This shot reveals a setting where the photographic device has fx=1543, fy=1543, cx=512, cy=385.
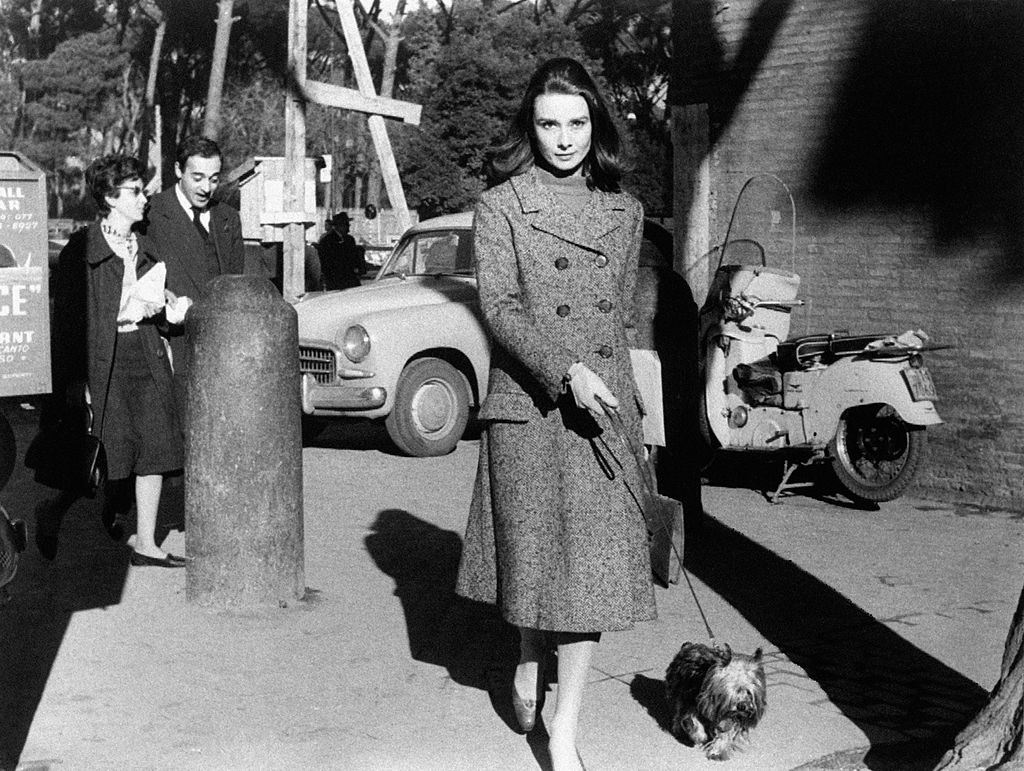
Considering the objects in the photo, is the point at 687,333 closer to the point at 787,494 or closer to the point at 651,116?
the point at 787,494

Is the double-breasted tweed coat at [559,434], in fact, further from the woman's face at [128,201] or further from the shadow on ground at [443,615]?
the woman's face at [128,201]

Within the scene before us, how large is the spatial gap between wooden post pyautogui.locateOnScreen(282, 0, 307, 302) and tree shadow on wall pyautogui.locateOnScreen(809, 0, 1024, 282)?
32.1ft

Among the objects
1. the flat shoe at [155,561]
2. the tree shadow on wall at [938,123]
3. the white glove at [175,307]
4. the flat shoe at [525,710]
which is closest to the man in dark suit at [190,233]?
the white glove at [175,307]

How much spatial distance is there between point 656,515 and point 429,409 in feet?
24.4

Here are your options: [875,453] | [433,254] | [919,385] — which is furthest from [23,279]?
[433,254]

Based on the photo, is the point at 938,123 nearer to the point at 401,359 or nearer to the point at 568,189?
the point at 401,359

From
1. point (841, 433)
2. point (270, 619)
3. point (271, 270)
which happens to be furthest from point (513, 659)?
point (271, 270)

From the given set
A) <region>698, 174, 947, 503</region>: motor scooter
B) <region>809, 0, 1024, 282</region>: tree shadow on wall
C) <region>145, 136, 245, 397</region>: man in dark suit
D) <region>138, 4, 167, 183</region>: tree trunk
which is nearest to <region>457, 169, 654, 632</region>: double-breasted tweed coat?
<region>145, 136, 245, 397</region>: man in dark suit

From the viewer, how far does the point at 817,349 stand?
9250 mm

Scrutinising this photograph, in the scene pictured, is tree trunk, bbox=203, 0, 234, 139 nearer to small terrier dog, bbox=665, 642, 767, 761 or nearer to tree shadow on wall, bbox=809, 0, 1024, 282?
tree shadow on wall, bbox=809, 0, 1024, 282

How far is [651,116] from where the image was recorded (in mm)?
48438

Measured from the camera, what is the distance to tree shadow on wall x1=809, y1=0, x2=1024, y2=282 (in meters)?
8.99

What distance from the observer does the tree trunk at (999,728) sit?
3994 millimetres

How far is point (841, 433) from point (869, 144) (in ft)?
6.20
